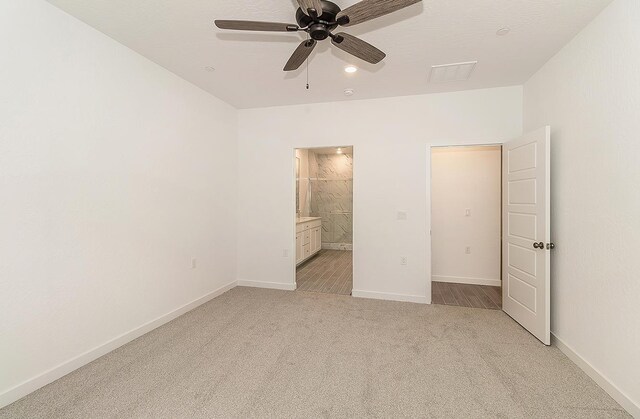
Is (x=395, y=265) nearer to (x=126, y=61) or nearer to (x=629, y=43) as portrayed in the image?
(x=629, y=43)

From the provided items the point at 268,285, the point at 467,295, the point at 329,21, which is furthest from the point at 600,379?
the point at 268,285

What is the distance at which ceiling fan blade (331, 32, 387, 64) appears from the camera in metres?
1.78

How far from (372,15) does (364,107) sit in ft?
7.39

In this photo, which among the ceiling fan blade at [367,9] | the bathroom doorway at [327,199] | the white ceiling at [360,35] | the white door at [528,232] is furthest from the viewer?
the bathroom doorway at [327,199]

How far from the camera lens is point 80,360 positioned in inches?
85.4

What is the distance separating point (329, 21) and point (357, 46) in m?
0.28

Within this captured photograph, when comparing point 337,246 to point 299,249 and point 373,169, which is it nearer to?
point 299,249

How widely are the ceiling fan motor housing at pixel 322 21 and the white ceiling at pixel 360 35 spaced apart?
34cm

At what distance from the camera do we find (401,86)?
3.35 m

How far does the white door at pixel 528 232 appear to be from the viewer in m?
2.53

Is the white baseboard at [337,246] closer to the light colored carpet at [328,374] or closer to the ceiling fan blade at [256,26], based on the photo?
the light colored carpet at [328,374]

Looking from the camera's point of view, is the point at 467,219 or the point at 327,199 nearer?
the point at 467,219

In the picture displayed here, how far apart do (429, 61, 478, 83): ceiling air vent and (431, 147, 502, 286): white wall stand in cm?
126

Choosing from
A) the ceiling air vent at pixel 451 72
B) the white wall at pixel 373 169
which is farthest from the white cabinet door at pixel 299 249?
the ceiling air vent at pixel 451 72
